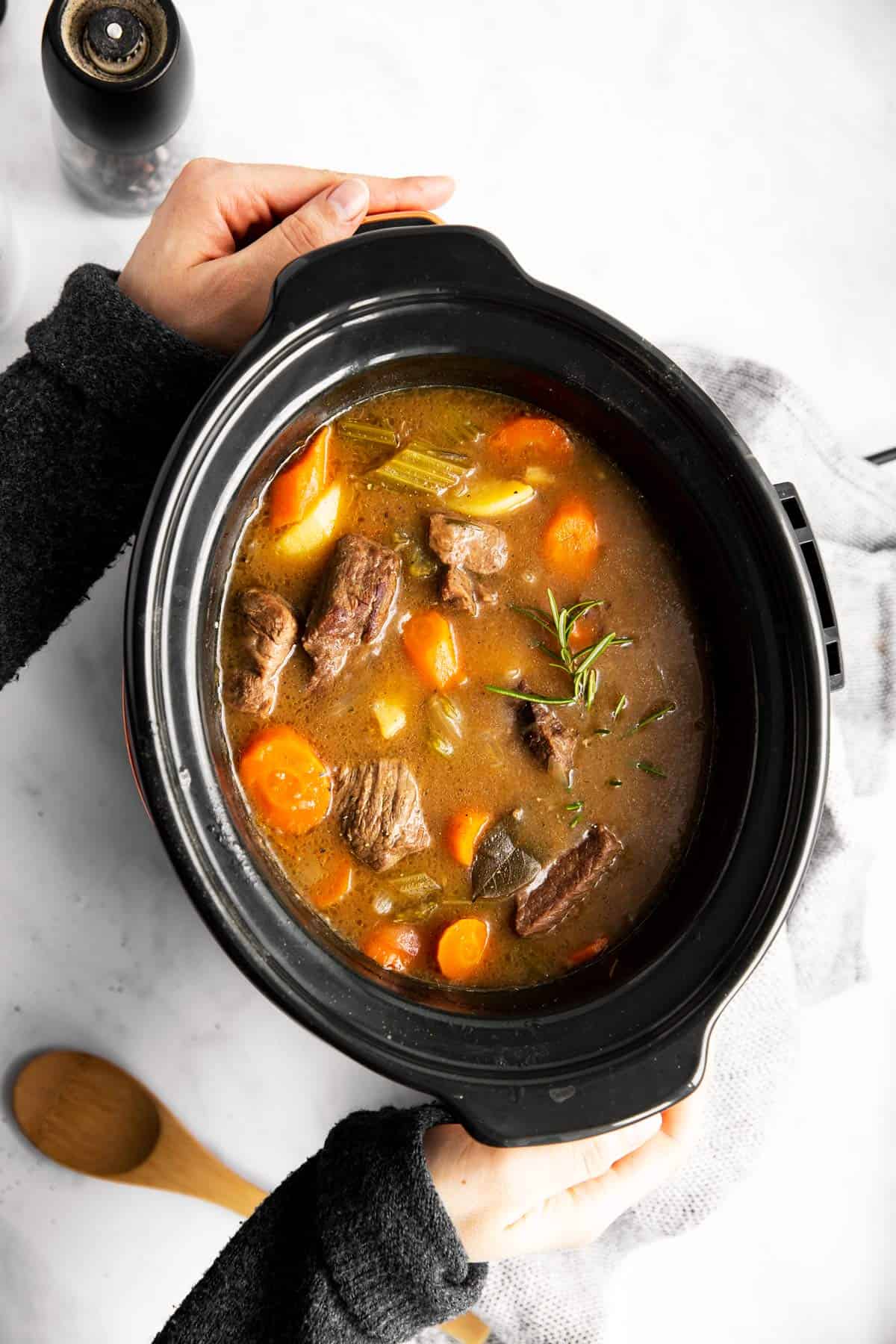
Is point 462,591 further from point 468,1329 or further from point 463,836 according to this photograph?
point 468,1329

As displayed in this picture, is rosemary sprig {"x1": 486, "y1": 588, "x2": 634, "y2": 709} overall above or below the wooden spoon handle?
above

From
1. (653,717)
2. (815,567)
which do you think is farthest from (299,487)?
(815,567)

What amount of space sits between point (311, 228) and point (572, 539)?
2.17 feet

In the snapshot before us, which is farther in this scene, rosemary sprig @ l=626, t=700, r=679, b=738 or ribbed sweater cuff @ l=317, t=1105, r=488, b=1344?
rosemary sprig @ l=626, t=700, r=679, b=738

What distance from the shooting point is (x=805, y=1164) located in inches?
96.0

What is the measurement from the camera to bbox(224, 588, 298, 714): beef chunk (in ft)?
5.62

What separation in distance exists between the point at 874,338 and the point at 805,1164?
1863mm

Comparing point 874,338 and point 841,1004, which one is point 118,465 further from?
point 841,1004

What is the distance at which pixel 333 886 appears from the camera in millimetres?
1766

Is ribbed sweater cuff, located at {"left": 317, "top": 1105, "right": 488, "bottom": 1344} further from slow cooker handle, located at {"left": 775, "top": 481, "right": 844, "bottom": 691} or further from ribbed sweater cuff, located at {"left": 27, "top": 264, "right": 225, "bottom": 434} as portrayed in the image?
ribbed sweater cuff, located at {"left": 27, "top": 264, "right": 225, "bottom": 434}

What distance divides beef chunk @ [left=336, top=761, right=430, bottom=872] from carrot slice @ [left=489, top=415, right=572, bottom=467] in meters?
0.55

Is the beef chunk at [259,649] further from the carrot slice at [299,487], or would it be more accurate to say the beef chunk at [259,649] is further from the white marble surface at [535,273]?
the white marble surface at [535,273]

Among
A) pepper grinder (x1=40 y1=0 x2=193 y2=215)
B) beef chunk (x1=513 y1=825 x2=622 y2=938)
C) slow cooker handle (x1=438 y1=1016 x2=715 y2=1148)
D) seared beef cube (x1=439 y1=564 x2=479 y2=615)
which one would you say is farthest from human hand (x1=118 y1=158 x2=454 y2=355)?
slow cooker handle (x1=438 y1=1016 x2=715 y2=1148)

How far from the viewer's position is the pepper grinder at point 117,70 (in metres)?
1.87
